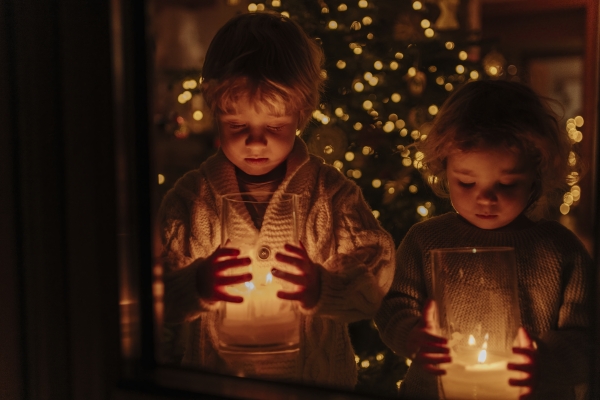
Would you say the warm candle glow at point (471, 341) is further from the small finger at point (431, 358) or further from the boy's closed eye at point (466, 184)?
the boy's closed eye at point (466, 184)

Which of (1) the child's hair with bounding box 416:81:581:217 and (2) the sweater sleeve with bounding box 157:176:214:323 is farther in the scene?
(2) the sweater sleeve with bounding box 157:176:214:323

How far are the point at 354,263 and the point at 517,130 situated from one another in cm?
30

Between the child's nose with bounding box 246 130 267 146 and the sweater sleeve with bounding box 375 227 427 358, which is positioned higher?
the child's nose with bounding box 246 130 267 146

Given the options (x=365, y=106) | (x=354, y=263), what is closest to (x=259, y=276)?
(x=354, y=263)

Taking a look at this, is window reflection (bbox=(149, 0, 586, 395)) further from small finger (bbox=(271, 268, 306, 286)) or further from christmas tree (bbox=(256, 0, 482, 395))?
small finger (bbox=(271, 268, 306, 286))

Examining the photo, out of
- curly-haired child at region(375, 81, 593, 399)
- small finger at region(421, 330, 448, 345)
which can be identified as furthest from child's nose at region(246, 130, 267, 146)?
small finger at region(421, 330, 448, 345)

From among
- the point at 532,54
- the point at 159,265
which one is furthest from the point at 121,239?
the point at 532,54

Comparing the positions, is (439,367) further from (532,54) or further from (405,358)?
(532,54)

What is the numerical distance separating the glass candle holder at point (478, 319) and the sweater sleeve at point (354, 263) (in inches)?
3.8

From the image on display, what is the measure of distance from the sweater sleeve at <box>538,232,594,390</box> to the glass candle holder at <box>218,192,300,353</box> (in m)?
0.35

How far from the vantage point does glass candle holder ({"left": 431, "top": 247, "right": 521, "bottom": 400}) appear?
80 centimetres

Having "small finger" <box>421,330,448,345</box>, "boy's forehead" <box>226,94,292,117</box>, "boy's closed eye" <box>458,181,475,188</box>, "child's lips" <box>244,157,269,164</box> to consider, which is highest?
"boy's forehead" <box>226,94,292,117</box>

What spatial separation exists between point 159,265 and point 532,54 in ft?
2.17

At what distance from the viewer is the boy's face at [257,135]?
90cm
